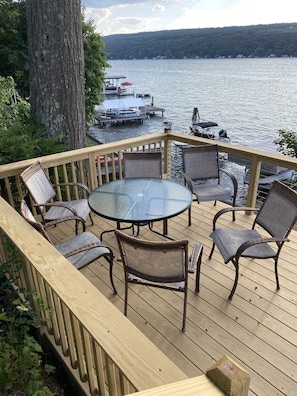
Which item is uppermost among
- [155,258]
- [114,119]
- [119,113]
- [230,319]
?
[155,258]

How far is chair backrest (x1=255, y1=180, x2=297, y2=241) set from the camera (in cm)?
254

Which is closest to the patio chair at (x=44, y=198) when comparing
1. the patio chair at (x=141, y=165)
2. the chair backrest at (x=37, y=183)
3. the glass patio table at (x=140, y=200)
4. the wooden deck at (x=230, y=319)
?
Answer: the chair backrest at (x=37, y=183)

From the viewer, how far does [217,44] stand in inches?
2680

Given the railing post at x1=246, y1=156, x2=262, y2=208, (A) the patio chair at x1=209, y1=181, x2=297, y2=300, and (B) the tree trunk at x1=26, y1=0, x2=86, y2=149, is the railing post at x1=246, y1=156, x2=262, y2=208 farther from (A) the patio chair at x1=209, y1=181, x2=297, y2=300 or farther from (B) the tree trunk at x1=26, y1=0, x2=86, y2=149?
(B) the tree trunk at x1=26, y1=0, x2=86, y2=149

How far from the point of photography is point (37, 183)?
10.8 feet

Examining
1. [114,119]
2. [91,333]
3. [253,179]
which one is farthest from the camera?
[114,119]

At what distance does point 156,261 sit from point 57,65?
Answer: 3.67m

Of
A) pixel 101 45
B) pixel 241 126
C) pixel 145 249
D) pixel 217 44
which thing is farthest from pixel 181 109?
pixel 217 44

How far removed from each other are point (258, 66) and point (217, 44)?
15.3 m

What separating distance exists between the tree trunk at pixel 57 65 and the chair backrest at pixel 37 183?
5.13 ft

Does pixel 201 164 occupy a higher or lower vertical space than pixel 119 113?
higher

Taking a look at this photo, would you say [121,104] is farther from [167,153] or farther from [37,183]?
[37,183]

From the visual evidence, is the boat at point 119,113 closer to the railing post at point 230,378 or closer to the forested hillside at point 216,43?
the forested hillside at point 216,43

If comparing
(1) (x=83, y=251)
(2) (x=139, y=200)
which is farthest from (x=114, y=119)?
(1) (x=83, y=251)
